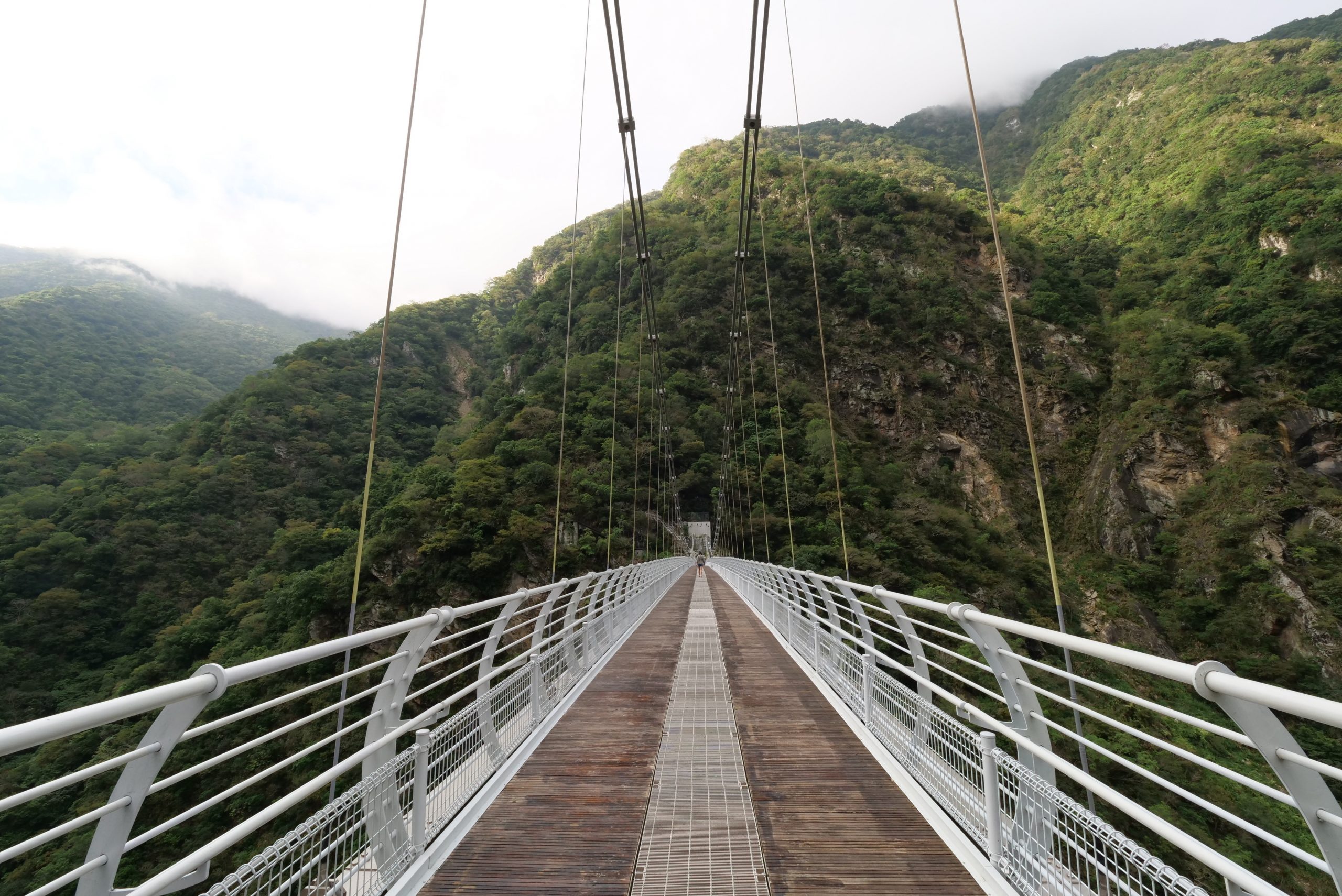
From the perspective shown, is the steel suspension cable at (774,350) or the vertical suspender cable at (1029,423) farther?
the steel suspension cable at (774,350)

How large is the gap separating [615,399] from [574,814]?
646 inches

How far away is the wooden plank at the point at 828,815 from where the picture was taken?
2465 millimetres

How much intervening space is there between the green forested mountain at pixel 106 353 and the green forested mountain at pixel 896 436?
14.1 meters

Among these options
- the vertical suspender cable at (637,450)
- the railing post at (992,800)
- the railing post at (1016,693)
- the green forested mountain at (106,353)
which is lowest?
the railing post at (992,800)

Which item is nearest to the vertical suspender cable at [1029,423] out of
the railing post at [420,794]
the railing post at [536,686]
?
the railing post at [420,794]

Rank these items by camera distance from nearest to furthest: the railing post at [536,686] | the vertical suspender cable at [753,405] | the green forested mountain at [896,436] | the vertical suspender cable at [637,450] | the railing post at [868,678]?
the railing post at [868,678]
the railing post at [536,686]
the green forested mountain at [896,436]
the vertical suspender cable at [637,450]
the vertical suspender cable at [753,405]

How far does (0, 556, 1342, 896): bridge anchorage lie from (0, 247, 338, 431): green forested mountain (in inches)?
2484

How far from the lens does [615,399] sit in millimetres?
19031

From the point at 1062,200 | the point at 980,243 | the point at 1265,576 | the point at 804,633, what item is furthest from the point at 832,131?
the point at 804,633

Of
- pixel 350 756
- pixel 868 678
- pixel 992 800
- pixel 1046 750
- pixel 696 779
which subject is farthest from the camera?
pixel 868 678

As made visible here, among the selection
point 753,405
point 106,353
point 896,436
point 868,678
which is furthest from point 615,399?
point 106,353

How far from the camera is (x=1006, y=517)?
3859cm

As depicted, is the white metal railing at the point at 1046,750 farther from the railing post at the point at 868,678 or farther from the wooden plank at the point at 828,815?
the wooden plank at the point at 828,815

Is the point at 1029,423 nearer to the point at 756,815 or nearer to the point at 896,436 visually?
the point at 756,815
